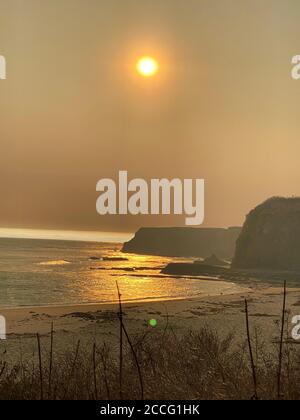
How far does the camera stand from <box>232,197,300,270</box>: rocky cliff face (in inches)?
3061

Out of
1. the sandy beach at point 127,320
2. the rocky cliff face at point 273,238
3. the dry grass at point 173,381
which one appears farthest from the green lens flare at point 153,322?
the rocky cliff face at point 273,238

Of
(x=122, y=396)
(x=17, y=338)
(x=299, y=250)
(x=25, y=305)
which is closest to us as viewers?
(x=122, y=396)

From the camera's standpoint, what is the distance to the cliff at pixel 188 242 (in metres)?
173

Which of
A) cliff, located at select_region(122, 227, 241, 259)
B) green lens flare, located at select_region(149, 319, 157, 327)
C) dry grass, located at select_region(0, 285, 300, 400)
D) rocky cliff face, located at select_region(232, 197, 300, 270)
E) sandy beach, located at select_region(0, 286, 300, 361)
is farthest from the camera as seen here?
cliff, located at select_region(122, 227, 241, 259)

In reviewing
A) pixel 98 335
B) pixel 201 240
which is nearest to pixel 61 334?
pixel 98 335

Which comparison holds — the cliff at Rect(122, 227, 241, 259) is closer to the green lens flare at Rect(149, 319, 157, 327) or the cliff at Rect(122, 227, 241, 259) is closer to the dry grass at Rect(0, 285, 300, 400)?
the green lens flare at Rect(149, 319, 157, 327)

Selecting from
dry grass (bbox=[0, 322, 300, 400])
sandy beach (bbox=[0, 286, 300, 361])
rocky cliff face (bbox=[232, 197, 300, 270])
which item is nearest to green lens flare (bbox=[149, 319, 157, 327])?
sandy beach (bbox=[0, 286, 300, 361])

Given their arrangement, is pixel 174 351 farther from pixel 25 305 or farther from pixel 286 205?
pixel 286 205

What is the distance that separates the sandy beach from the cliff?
134362 millimetres

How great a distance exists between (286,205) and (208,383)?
254 feet

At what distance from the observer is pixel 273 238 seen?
7888 cm

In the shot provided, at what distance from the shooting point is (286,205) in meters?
80.7

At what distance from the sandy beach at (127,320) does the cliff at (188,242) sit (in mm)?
134362

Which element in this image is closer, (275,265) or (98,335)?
(98,335)
